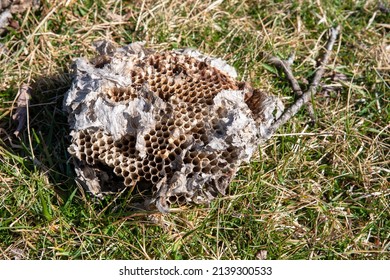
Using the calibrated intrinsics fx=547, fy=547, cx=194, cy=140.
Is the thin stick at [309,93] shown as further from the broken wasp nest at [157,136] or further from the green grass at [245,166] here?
the broken wasp nest at [157,136]

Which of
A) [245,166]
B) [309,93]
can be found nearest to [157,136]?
[245,166]

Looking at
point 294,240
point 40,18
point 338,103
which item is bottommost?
point 294,240

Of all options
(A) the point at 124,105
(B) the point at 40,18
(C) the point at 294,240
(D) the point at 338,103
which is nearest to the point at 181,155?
(A) the point at 124,105

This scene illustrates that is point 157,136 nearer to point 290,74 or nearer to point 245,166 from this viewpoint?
point 245,166

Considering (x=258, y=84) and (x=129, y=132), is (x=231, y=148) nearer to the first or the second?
(x=129, y=132)

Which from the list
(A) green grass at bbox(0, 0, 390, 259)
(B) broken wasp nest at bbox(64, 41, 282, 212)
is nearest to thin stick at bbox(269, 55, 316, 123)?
(A) green grass at bbox(0, 0, 390, 259)

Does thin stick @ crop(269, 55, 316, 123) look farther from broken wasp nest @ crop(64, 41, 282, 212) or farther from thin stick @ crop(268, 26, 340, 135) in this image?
broken wasp nest @ crop(64, 41, 282, 212)

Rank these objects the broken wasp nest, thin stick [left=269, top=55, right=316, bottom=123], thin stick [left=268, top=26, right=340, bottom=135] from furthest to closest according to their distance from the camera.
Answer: thin stick [left=269, top=55, right=316, bottom=123] → thin stick [left=268, top=26, right=340, bottom=135] → the broken wasp nest
